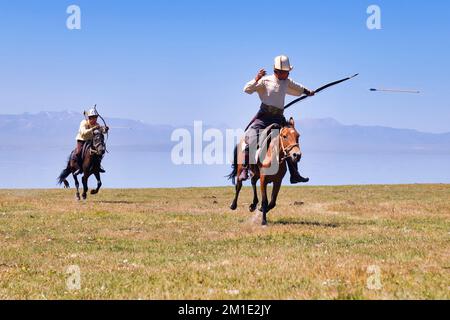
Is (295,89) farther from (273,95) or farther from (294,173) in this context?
(294,173)

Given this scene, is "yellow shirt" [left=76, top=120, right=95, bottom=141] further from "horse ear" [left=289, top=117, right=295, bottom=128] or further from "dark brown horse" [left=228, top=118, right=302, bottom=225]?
"horse ear" [left=289, top=117, right=295, bottom=128]

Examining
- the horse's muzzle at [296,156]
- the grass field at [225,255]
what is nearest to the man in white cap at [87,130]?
the grass field at [225,255]

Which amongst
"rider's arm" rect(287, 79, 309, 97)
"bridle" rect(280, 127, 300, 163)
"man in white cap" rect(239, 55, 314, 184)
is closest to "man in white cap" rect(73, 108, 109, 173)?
"man in white cap" rect(239, 55, 314, 184)

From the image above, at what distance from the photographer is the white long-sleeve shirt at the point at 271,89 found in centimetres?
2047

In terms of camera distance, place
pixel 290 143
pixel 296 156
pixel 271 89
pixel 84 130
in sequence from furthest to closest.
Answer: pixel 84 130
pixel 271 89
pixel 290 143
pixel 296 156

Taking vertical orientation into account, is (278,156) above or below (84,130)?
below

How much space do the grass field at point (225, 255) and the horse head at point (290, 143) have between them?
2280mm

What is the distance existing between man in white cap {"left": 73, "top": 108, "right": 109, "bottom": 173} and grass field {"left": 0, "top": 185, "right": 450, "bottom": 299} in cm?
792

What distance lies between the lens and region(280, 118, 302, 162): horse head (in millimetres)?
18875

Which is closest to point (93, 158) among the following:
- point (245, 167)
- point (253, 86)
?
point (245, 167)

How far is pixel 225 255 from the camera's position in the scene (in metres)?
14.4

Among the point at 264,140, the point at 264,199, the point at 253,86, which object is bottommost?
the point at 264,199

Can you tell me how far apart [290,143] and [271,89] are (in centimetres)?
232
